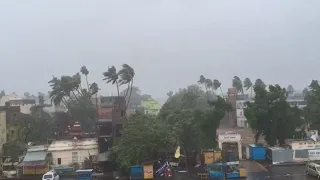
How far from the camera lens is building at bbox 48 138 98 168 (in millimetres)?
33938

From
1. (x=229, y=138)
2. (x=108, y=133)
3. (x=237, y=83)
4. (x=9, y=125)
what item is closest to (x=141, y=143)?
(x=229, y=138)

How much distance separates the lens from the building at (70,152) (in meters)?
33.9

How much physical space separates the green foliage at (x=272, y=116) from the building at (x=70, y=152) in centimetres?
1516

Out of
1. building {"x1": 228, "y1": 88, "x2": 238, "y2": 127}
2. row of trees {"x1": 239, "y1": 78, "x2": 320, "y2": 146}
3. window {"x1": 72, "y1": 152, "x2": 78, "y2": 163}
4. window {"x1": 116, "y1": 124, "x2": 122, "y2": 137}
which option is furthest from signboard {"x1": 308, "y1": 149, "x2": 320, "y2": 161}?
building {"x1": 228, "y1": 88, "x2": 238, "y2": 127}

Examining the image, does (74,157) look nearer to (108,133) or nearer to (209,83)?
(108,133)

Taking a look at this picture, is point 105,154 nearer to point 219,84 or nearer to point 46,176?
point 46,176

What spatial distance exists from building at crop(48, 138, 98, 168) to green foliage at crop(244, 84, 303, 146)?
15.2m

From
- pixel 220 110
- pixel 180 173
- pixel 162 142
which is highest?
pixel 220 110

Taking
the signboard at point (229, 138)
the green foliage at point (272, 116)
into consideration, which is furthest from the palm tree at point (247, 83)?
the signboard at point (229, 138)

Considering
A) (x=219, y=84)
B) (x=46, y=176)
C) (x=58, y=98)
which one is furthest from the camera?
(x=219, y=84)

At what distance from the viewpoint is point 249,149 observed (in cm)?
3503

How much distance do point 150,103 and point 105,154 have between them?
244 ft

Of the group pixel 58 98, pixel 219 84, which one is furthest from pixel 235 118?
pixel 58 98

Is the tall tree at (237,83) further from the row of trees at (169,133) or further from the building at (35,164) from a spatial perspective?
the building at (35,164)
